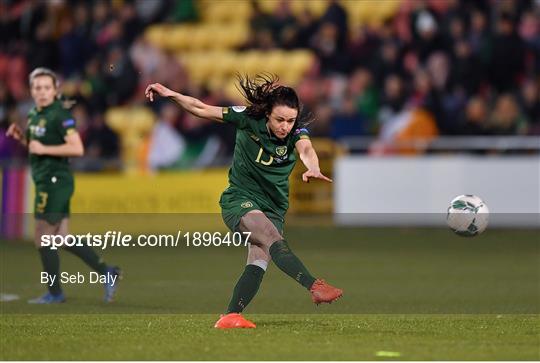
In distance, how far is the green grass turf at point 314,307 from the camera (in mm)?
9570

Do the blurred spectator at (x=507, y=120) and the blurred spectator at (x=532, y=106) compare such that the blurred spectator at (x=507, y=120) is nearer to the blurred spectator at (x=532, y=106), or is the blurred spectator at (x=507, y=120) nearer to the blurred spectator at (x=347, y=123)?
the blurred spectator at (x=532, y=106)

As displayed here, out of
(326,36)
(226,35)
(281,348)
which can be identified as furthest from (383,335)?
(226,35)

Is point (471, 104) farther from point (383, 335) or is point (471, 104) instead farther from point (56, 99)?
point (383, 335)

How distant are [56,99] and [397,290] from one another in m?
4.38

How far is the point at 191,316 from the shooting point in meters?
12.1

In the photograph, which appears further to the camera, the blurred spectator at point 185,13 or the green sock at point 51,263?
the blurred spectator at point 185,13

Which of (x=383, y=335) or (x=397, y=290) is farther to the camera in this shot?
(x=397, y=290)

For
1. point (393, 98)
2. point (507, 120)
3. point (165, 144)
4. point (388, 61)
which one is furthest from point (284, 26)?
point (507, 120)

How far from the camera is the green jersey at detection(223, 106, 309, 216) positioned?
35.9ft

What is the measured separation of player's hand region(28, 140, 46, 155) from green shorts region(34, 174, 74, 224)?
13.9 inches

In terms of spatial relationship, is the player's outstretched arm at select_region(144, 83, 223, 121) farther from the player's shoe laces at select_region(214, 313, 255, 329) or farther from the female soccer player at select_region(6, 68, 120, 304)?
the female soccer player at select_region(6, 68, 120, 304)

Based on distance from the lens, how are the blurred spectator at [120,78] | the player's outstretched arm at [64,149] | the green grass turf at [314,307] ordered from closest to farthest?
the green grass turf at [314,307]
the player's outstretched arm at [64,149]
the blurred spectator at [120,78]

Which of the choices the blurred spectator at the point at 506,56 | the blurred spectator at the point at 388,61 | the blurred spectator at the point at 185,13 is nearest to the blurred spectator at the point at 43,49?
the blurred spectator at the point at 185,13

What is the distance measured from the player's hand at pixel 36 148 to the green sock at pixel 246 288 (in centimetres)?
402
